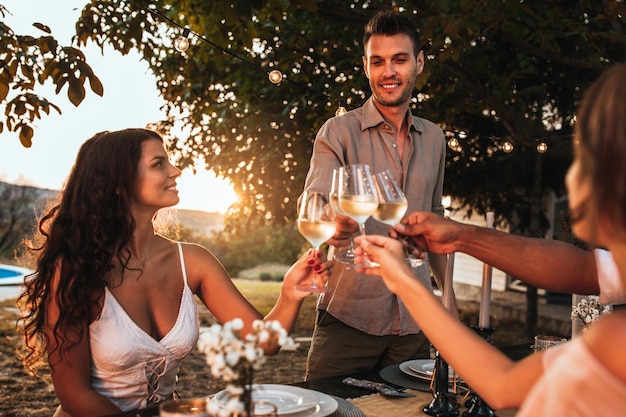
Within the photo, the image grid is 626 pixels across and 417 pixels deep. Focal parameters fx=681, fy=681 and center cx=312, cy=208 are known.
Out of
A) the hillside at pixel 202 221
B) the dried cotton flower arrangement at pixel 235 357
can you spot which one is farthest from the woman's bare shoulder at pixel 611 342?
the hillside at pixel 202 221

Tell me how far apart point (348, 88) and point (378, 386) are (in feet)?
12.7

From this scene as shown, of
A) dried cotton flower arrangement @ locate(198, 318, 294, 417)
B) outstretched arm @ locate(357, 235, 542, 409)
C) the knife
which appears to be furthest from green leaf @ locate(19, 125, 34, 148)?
dried cotton flower arrangement @ locate(198, 318, 294, 417)

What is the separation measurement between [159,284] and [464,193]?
21.8 feet

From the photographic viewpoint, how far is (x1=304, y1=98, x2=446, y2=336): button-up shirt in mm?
3078

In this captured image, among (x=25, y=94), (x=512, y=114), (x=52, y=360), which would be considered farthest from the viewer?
(x=512, y=114)

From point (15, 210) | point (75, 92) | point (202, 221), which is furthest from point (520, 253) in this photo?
point (202, 221)

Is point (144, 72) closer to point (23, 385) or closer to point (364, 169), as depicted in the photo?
point (23, 385)

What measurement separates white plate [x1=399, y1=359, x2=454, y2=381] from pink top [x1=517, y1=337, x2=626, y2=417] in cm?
112

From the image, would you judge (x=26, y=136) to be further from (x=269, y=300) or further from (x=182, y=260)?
(x=269, y=300)

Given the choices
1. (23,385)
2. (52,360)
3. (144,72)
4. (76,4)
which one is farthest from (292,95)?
(52,360)

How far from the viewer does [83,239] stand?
98.4 inches

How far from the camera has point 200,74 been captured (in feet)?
24.9

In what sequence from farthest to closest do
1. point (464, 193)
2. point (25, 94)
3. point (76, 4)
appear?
point (464, 193) < point (76, 4) < point (25, 94)

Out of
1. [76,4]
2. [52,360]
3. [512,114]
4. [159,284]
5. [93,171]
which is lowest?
[52,360]
